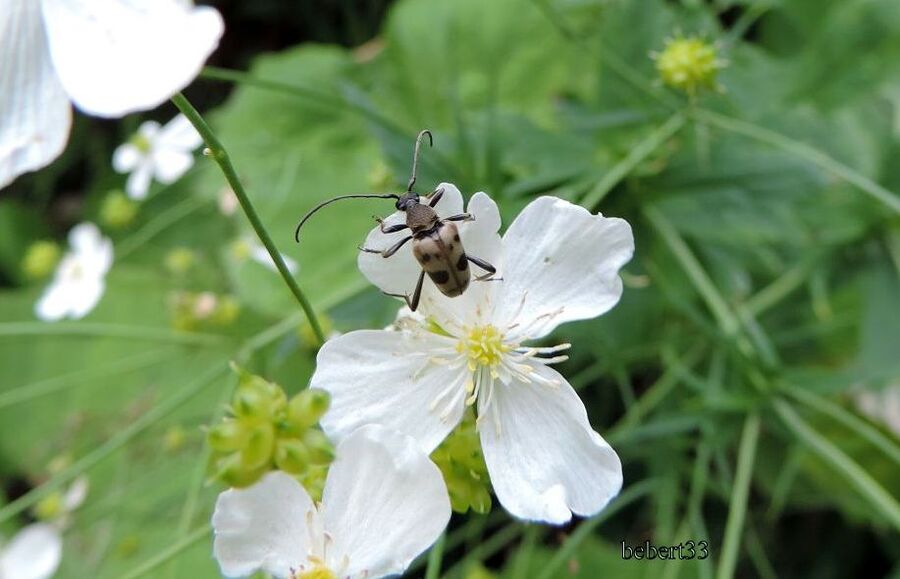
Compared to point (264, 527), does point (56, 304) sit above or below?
below

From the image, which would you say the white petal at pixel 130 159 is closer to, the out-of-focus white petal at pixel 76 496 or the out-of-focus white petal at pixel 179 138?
the out-of-focus white petal at pixel 179 138

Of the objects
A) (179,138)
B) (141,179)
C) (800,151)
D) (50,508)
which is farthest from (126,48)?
(50,508)

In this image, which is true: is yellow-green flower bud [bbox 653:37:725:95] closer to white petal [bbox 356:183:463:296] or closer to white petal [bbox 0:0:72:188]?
white petal [bbox 356:183:463:296]

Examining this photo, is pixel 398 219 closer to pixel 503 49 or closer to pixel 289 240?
pixel 289 240

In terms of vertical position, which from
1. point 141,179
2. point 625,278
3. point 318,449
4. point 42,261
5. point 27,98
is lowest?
point 42,261

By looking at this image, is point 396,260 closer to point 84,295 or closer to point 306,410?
point 306,410

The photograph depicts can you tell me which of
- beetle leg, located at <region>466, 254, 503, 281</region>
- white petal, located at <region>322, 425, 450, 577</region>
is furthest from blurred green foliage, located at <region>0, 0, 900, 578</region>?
beetle leg, located at <region>466, 254, 503, 281</region>
